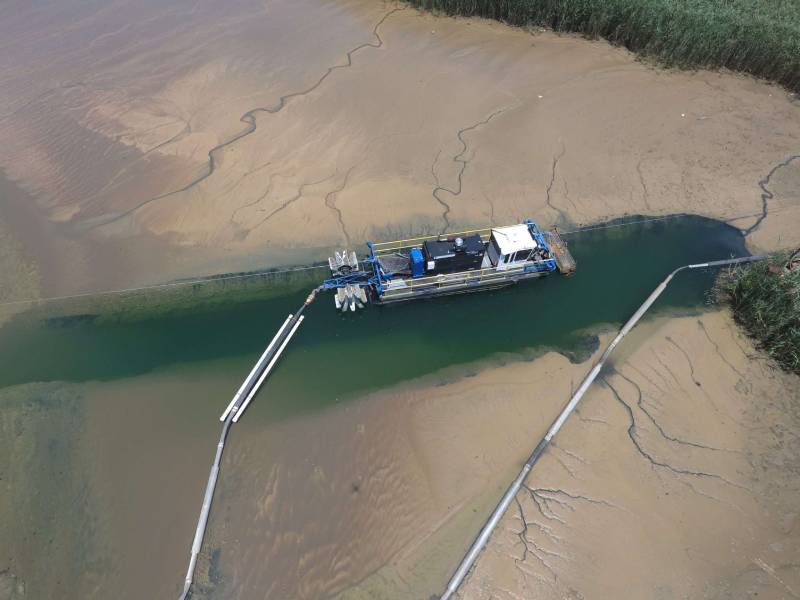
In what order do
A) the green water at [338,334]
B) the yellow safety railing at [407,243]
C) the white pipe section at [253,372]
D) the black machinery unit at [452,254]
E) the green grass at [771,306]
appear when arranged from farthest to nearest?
the yellow safety railing at [407,243] < the black machinery unit at [452,254] < the green water at [338,334] < the green grass at [771,306] < the white pipe section at [253,372]

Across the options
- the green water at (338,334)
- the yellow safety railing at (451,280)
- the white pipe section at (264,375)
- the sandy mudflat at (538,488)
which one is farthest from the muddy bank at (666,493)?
the white pipe section at (264,375)

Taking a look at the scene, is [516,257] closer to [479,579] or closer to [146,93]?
[479,579]

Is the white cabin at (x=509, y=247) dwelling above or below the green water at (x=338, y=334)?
above

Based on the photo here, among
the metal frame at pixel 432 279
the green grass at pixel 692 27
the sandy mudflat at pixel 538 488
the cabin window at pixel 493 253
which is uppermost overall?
the green grass at pixel 692 27

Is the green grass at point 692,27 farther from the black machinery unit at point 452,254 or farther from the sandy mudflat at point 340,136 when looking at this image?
the black machinery unit at point 452,254

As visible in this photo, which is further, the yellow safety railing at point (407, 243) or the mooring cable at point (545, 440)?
the yellow safety railing at point (407, 243)

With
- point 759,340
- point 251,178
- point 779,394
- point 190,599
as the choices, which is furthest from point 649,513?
point 251,178
